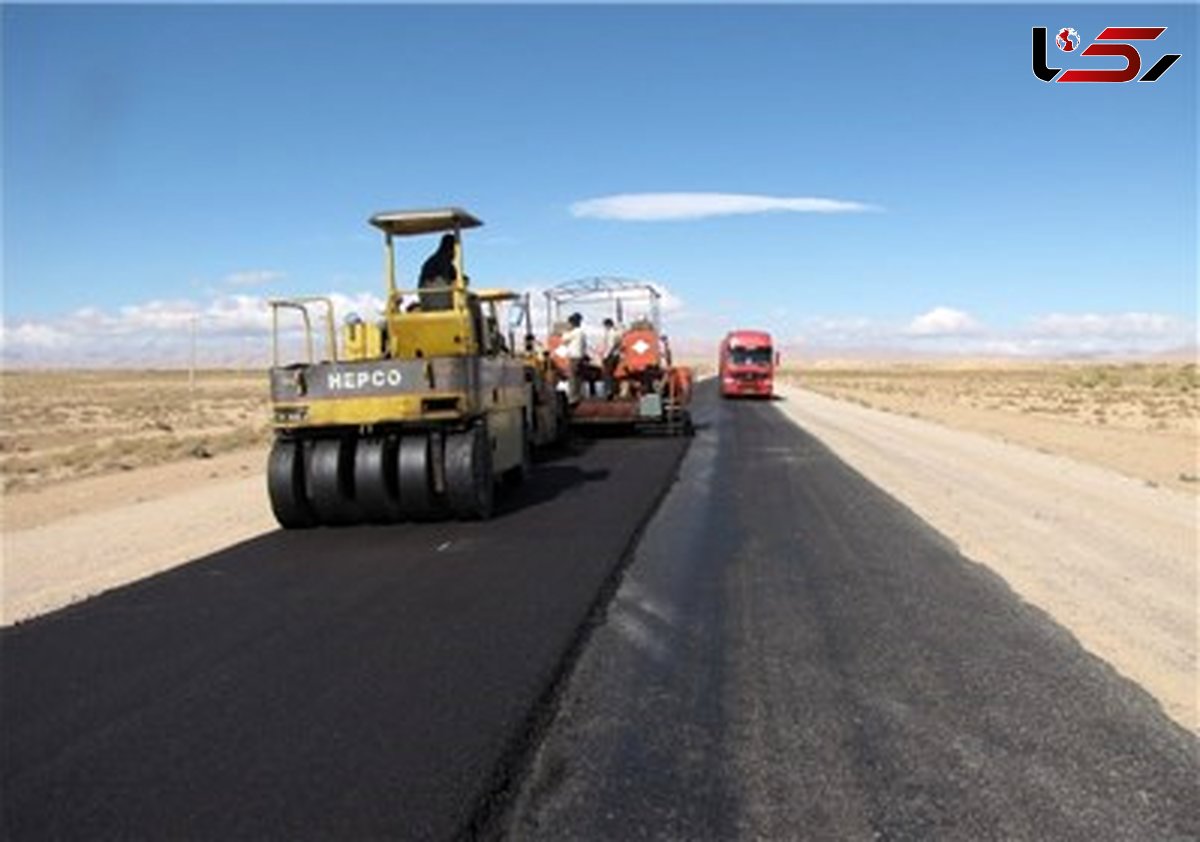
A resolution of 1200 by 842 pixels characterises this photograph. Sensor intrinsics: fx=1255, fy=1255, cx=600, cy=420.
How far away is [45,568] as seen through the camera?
11.9 m

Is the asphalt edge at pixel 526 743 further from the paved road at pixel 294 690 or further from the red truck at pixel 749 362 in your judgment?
the red truck at pixel 749 362

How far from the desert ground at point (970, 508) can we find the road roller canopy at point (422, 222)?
3.85 metres

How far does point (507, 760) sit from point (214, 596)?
4.77 meters

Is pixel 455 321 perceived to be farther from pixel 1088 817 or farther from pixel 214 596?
pixel 1088 817

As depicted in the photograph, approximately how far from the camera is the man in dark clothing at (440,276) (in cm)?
1516

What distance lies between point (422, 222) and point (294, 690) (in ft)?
29.5

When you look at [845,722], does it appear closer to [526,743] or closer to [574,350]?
[526,743]

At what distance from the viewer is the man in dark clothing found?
1516 cm

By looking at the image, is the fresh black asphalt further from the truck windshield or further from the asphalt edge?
the truck windshield

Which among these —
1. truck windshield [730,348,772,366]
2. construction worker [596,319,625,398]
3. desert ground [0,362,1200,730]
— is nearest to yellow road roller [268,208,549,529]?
desert ground [0,362,1200,730]

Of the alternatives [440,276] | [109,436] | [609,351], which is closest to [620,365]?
[609,351]

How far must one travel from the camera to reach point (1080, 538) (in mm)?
12727

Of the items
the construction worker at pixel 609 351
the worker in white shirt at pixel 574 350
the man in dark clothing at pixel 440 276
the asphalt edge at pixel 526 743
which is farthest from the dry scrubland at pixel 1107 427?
the asphalt edge at pixel 526 743

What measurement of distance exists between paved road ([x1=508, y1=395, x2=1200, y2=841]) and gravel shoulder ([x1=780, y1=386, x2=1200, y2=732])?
35 cm
